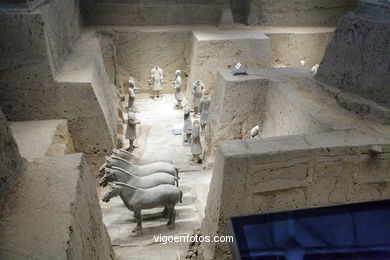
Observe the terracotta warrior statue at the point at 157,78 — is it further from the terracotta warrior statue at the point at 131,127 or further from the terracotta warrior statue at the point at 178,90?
the terracotta warrior statue at the point at 131,127

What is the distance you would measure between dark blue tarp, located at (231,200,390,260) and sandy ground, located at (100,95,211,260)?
113 inches

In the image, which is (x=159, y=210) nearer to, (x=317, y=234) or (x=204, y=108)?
(x=204, y=108)

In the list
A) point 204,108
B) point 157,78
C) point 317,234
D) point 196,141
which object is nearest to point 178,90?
point 157,78

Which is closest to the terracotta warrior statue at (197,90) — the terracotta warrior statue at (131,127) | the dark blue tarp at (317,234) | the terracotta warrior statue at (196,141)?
the terracotta warrior statue at (196,141)

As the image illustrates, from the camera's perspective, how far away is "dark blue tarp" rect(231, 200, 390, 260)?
140cm

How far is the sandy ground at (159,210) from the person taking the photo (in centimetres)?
421

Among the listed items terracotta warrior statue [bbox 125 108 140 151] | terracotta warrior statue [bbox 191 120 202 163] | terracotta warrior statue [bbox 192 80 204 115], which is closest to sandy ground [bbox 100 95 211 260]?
terracotta warrior statue [bbox 191 120 202 163]

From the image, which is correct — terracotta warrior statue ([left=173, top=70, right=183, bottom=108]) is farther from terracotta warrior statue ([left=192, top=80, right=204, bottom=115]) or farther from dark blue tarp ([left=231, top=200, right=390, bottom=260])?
dark blue tarp ([left=231, top=200, right=390, bottom=260])

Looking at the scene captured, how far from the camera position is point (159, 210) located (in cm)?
516

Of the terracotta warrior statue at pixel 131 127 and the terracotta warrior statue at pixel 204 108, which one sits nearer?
the terracotta warrior statue at pixel 131 127

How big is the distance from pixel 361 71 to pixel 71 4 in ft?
21.0

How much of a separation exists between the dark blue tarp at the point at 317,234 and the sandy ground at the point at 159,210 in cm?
286

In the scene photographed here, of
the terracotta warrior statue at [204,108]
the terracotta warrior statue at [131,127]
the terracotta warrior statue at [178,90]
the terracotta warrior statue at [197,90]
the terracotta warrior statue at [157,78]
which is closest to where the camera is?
the terracotta warrior statue at [131,127]

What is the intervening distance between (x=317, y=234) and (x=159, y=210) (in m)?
3.94
